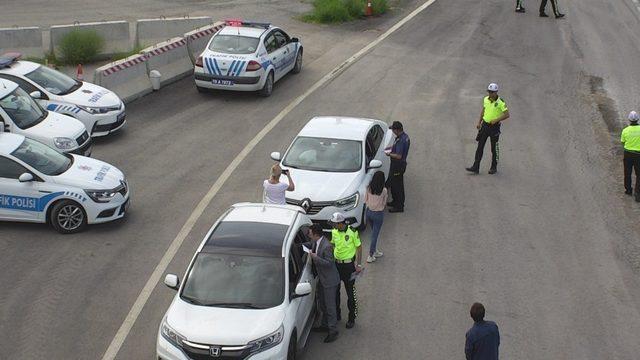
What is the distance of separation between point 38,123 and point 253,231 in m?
8.34

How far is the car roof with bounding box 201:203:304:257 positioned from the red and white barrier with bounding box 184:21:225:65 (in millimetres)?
15183

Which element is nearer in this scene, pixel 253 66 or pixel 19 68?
pixel 19 68

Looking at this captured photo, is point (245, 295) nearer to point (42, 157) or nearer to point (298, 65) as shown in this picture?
point (42, 157)

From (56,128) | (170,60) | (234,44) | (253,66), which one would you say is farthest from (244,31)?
(56,128)

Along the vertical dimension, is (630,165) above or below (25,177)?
above

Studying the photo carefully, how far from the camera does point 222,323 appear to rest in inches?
411

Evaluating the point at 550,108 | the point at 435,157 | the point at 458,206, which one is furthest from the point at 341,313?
the point at 550,108

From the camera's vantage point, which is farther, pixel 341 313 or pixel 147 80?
pixel 147 80

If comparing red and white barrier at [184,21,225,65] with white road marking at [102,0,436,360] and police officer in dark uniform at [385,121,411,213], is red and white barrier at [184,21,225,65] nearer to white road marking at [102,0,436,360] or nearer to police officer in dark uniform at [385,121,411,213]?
white road marking at [102,0,436,360]

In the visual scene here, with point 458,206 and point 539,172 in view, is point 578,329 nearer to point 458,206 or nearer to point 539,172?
point 458,206

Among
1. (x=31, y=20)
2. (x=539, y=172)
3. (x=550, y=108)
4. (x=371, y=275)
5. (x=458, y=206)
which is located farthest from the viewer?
(x=31, y=20)

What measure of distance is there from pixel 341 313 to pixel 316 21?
75.7 ft

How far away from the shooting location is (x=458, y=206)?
1714 cm

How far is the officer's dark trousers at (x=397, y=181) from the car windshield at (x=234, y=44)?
8.79 m
